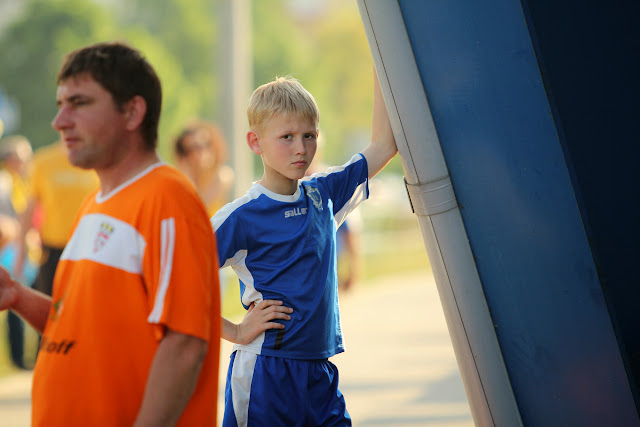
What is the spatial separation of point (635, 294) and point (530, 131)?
0.77 metres

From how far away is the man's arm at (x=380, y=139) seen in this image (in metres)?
3.21

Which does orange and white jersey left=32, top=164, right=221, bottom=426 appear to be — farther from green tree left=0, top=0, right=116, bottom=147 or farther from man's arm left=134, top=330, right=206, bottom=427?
green tree left=0, top=0, right=116, bottom=147

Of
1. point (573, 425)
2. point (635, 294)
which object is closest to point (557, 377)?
point (573, 425)

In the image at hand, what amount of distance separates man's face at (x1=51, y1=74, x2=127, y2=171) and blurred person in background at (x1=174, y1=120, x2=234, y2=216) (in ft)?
16.1

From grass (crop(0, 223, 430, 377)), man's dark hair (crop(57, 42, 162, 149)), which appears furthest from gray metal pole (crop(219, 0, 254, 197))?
man's dark hair (crop(57, 42, 162, 149))

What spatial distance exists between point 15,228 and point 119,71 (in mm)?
7330

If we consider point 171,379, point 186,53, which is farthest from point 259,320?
point 186,53

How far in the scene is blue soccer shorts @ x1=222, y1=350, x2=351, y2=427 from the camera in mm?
2863

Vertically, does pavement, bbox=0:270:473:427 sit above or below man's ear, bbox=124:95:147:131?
below

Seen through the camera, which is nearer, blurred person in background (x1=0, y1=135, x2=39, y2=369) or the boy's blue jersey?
the boy's blue jersey

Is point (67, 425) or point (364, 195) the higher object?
point (364, 195)

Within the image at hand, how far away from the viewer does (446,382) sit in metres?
7.08

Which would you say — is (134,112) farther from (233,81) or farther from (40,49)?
(40,49)

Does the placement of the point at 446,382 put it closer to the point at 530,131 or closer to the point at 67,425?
the point at 530,131
